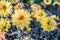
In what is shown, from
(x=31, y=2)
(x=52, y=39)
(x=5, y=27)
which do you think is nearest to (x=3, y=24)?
(x=5, y=27)

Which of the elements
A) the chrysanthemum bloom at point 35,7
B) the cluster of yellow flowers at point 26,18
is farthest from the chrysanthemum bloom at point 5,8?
the chrysanthemum bloom at point 35,7

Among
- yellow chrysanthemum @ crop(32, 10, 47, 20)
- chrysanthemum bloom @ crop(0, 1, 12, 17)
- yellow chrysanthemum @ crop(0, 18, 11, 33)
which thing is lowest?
yellow chrysanthemum @ crop(0, 18, 11, 33)

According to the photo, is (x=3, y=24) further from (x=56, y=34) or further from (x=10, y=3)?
(x=56, y=34)

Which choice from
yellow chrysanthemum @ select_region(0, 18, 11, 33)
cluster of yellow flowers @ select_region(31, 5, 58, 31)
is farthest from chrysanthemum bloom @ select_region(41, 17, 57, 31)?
yellow chrysanthemum @ select_region(0, 18, 11, 33)

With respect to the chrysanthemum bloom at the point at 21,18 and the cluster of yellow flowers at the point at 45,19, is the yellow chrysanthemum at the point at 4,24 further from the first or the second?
the cluster of yellow flowers at the point at 45,19

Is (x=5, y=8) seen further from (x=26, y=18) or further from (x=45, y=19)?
(x=45, y=19)

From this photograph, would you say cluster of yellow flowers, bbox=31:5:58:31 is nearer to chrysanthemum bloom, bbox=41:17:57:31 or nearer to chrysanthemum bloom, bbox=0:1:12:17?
chrysanthemum bloom, bbox=41:17:57:31

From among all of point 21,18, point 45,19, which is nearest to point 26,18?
point 21,18
